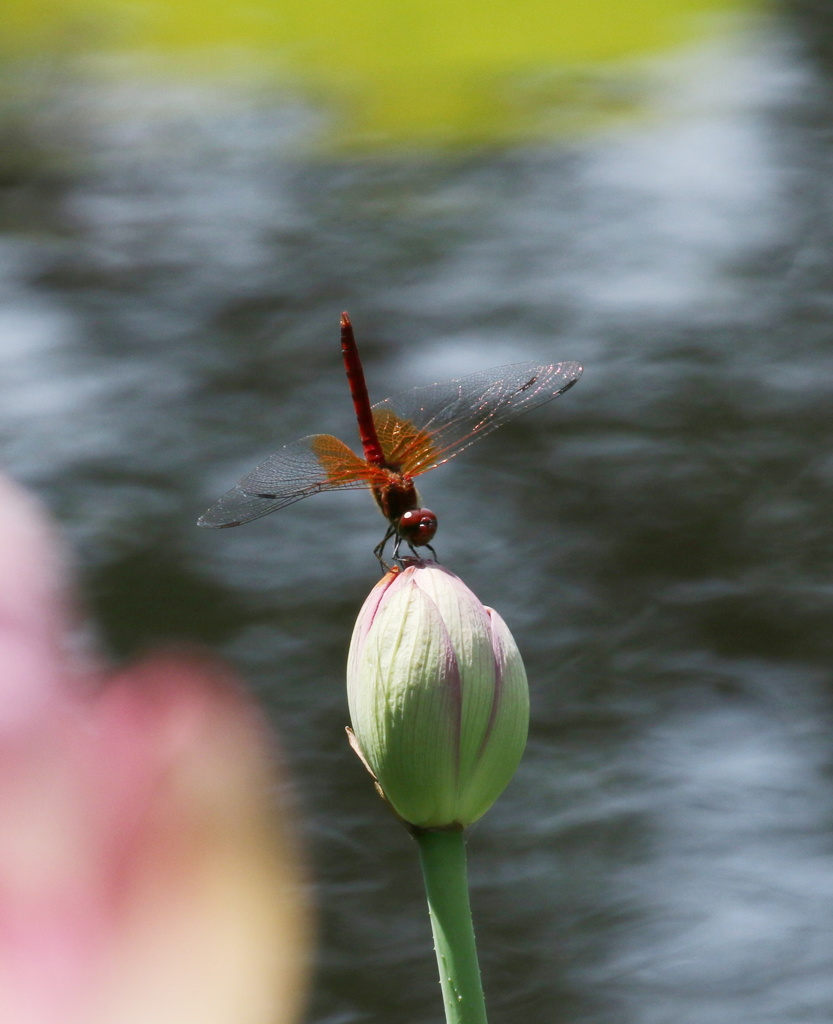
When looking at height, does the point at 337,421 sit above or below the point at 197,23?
below

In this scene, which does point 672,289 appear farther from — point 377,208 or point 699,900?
point 699,900

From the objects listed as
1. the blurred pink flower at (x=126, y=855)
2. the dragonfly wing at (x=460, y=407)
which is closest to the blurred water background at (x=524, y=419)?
the blurred pink flower at (x=126, y=855)

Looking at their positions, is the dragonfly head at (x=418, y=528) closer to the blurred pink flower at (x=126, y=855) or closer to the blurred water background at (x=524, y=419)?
the blurred pink flower at (x=126, y=855)

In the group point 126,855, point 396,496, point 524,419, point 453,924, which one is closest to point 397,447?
point 396,496

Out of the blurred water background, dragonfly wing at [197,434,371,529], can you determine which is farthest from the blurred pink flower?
dragonfly wing at [197,434,371,529]

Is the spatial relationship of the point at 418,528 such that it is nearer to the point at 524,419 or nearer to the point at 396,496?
the point at 396,496

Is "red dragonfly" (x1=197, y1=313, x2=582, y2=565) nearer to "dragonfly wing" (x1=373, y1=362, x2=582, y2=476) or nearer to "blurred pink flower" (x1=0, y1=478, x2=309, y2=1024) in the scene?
"dragonfly wing" (x1=373, y1=362, x2=582, y2=476)

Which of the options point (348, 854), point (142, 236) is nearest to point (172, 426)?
point (142, 236)
